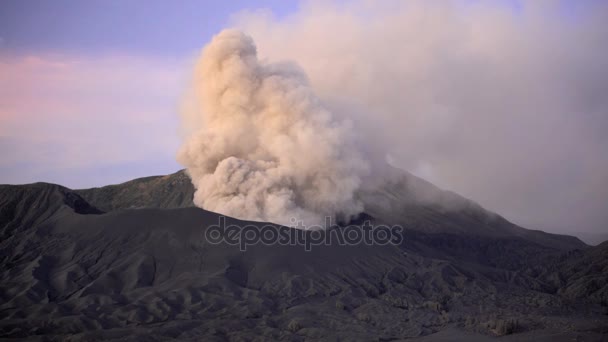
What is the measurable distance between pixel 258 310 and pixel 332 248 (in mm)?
12448

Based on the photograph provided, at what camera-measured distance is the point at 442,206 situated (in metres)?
85.1

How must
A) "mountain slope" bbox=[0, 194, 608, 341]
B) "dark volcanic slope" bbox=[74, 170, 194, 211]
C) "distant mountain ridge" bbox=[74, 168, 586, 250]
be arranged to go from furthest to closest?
"dark volcanic slope" bbox=[74, 170, 194, 211], "distant mountain ridge" bbox=[74, 168, 586, 250], "mountain slope" bbox=[0, 194, 608, 341]

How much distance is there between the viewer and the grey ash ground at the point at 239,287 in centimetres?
4144

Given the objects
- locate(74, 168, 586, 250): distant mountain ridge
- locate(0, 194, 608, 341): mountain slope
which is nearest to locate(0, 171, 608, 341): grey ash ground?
locate(0, 194, 608, 341): mountain slope

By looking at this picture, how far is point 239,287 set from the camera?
47.6 meters

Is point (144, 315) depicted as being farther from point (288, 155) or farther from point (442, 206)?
point (442, 206)

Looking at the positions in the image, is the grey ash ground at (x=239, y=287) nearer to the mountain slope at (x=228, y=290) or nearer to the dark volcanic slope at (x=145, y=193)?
the mountain slope at (x=228, y=290)

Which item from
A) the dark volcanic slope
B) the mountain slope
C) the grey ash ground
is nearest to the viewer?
the mountain slope

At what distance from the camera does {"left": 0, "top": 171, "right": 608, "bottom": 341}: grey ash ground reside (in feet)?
Answer: 136

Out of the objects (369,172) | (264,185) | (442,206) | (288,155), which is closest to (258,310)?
(264,185)

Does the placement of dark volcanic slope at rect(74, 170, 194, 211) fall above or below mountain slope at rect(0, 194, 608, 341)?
above

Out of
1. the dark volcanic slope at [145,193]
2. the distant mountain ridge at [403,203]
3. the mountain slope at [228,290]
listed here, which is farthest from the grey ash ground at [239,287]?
the dark volcanic slope at [145,193]

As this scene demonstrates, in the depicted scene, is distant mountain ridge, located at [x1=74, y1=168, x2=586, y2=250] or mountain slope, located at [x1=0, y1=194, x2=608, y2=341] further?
distant mountain ridge, located at [x1=74, y1=168, x2=586, y2=250]

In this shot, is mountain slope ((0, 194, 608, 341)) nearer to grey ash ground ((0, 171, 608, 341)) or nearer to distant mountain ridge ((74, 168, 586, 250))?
grey ash ground ((0, 171, 608, 341))
